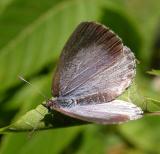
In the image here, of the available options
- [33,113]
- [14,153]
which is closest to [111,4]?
[14,153]

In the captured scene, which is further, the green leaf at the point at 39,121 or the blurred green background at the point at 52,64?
the blurred green background at the point at 52,64

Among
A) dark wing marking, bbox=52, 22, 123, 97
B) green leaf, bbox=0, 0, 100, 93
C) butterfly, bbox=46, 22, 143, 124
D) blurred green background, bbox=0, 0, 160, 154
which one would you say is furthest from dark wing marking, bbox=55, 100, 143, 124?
green leaf, bbox=0, 0, 100, 93

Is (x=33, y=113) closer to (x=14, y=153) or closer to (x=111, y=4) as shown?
(x=14, y=153)

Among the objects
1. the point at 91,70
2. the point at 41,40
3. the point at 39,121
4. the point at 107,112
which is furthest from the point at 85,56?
the point at 41,40

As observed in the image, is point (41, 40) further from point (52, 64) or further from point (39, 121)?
point (39, 121)

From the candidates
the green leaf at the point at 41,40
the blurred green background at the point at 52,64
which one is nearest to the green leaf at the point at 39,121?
the blurred green background at the point at 52,64

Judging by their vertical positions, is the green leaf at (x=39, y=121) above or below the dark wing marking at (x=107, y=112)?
above

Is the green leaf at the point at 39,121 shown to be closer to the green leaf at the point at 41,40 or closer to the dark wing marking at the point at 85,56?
the dark wing marking at the point at 85,56

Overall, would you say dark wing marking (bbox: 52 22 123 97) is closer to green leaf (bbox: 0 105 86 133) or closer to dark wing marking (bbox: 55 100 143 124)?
dark wing marking (bbox: 55 100 143 124)
